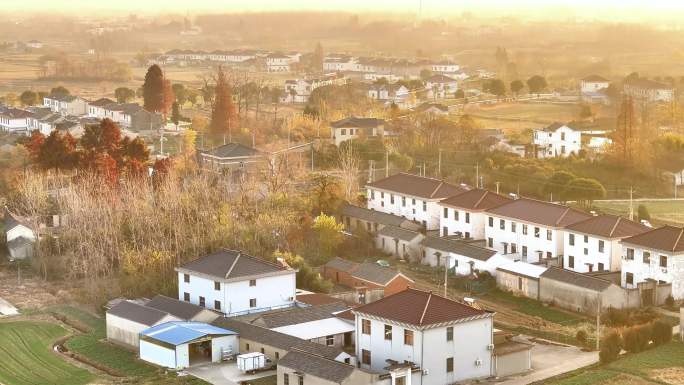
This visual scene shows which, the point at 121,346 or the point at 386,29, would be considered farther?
the point at 386,29

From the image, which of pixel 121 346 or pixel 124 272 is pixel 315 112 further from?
pixel 121 346

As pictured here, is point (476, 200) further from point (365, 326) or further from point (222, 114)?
point (222, 114)

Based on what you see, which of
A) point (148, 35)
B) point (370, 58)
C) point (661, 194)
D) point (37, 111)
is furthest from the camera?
point (148, 35)

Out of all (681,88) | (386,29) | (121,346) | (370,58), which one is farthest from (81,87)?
(121,346)

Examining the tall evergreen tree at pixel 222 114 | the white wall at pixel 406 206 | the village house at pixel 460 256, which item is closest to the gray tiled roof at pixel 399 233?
the village house at pixel 460 256

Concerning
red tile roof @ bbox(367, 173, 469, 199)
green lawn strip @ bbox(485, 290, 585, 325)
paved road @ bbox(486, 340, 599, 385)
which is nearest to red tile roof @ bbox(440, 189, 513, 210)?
red tile roof @ bbox(367, 173, 469, 199)

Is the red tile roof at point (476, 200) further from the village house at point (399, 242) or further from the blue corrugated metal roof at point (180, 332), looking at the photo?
the blue corrugated metal roof at point (180, 332)
